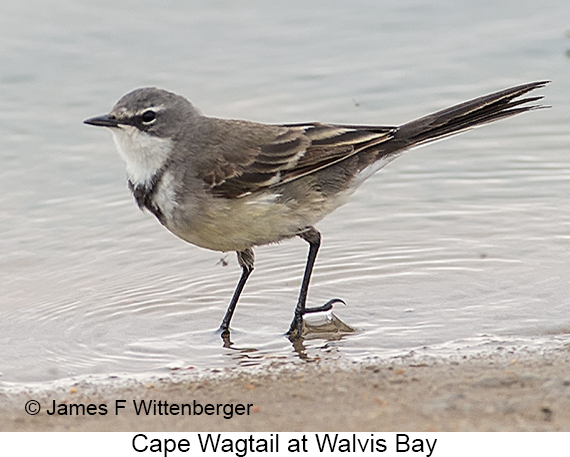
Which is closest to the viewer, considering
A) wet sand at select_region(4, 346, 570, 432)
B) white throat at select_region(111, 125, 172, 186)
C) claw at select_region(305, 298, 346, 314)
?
wet sand at select_region(4, 346, 570, 432)

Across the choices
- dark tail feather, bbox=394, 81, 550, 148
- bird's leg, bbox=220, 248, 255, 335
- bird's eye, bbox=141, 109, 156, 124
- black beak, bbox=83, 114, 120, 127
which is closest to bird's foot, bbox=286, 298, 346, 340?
bird's leg, bbox=220, 248, 255, 335

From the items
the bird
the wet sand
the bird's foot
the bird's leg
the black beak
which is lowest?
the wet sand

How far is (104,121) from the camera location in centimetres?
777

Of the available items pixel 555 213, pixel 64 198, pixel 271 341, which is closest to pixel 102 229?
pixel 64 198

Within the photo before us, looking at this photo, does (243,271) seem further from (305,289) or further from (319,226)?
(319,226)

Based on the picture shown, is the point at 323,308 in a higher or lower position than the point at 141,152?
lower

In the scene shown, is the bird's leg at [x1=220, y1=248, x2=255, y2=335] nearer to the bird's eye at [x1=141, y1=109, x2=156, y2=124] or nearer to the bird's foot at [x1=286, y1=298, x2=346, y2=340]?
the bird's foot at [x1=286, y1=298, x2=346, y2=340]

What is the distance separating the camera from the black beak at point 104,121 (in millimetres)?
7742

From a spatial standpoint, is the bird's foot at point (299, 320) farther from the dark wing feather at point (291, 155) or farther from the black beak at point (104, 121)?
the black beak at point (104, 121)

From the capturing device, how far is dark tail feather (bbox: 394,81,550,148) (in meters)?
7.93

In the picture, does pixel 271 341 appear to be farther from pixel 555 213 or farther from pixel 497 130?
pixel 497 130

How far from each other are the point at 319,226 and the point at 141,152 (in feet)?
8.71

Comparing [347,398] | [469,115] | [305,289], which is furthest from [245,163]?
[347,398]

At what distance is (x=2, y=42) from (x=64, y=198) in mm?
3967
